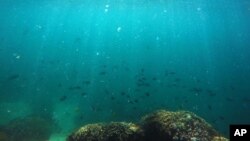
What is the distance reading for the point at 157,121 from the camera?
1161 cm

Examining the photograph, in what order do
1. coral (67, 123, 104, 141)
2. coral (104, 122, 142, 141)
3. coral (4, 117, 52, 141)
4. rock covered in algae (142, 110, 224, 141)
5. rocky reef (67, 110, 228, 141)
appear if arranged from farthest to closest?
coral (4, 117, 52, 141), coral (67, 123, 104, 141), coral (104, 122, 142, 141), rocky reef (67, 110, 228, 141), rock covered in algae (142, 110, 224, 141)

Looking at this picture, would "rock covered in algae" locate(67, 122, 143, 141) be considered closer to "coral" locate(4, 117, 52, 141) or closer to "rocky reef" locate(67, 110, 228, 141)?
"rocky reef" locate(67, 110, 228, 141)

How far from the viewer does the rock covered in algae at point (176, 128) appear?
10594 millimetres

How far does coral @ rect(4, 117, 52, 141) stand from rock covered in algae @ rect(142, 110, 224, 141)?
10487mm

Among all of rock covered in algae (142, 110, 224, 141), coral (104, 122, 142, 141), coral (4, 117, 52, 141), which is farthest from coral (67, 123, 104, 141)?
coral (4, 117, 52, 141)

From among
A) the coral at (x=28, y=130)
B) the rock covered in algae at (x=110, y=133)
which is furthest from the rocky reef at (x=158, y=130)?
the coral at (x=28, y=130)

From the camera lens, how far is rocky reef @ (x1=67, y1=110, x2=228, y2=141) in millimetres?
10703

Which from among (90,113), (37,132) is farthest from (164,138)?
(90,113)

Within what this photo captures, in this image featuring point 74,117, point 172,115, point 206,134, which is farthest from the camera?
point 74,117

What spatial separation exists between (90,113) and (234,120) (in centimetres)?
1486

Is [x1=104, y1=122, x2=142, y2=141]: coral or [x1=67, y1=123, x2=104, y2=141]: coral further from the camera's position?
[x1=67, y1=123, x2=104, y2=141]: coral

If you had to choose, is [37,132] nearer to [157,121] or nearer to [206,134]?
[157,121]

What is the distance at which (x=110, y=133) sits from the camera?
446 inches

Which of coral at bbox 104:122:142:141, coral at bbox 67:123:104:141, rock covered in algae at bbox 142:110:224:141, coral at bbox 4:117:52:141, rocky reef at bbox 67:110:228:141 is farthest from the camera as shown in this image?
coral at bbox 4:117:52:141
